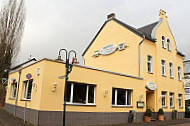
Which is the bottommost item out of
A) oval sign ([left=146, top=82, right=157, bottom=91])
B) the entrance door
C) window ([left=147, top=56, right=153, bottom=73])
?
the entrance door

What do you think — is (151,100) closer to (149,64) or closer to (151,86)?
(151,86)

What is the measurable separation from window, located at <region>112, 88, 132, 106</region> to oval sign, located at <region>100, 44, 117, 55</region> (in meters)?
5.67

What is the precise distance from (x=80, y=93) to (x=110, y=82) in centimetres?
264

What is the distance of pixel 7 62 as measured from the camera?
906 inches

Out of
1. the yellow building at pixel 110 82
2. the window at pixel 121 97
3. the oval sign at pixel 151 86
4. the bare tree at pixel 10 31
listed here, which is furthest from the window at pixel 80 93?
the bare tree at pixel 10 31

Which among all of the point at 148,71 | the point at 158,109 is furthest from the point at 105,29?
the point at 158,109

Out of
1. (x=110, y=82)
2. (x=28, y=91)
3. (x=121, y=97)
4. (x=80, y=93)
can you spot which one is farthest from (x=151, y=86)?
(x=28, y=91)

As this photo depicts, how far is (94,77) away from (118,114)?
3.47 m

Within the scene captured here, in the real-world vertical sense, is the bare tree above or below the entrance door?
above

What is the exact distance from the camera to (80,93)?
36.0 ft

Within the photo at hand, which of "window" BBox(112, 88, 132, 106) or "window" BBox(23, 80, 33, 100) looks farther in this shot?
"window" BBox(112, 88, 132, 106)

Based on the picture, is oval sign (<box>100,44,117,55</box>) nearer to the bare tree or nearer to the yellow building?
the yellow building

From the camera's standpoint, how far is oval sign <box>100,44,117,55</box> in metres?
18.2

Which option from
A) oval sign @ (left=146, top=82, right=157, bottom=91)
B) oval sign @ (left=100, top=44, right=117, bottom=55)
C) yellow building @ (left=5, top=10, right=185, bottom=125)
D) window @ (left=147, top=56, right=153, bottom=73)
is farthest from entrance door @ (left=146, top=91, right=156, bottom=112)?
oval sign @ (left=100, top=44, right=117, bottom=55)
